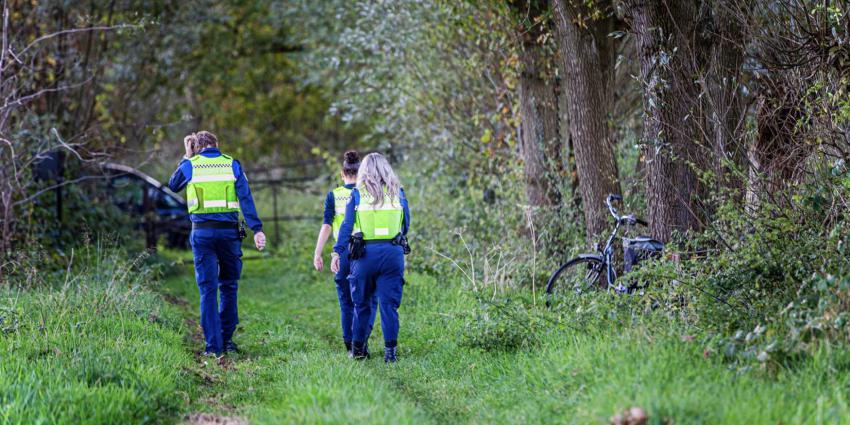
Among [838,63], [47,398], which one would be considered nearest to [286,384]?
[47,398]

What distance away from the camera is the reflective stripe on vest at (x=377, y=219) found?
8406 mm

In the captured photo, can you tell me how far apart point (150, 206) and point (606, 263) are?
11282 millimetres

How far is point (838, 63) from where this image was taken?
26.2 feet

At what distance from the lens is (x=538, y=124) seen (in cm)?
1320

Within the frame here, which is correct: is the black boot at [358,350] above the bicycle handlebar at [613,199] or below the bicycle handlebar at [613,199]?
below

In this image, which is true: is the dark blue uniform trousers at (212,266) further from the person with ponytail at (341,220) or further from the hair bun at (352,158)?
the hair bun at (352,158)

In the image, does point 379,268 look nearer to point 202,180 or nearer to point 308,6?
point 202,180

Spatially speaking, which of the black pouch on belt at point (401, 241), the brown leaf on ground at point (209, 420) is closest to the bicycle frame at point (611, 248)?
the black pouch on belt at point (401, 241)

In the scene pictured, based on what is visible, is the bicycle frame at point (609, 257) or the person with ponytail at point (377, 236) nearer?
the person with ponytail at point (377, 236)

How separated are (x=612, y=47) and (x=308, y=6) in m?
12.9

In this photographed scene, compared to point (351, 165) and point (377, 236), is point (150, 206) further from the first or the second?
point (377, 236)

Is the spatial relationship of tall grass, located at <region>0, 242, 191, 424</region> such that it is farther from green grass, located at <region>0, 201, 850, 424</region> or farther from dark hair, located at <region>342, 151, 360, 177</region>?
dark hair, located at <region>342, 151, 360, 177</region>

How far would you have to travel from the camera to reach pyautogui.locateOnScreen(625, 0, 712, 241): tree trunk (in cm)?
910

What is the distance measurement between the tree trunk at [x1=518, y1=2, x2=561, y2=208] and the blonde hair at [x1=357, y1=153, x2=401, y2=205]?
16.1ft
